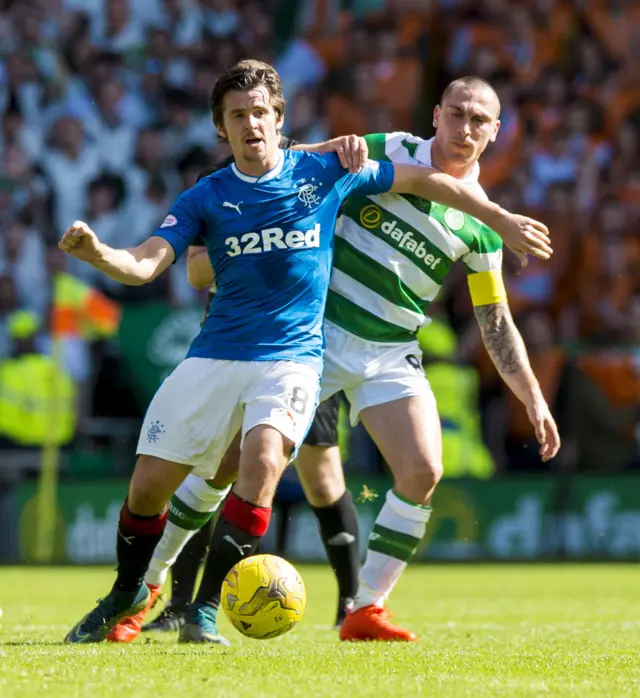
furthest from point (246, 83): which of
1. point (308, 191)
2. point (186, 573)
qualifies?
point (186, 573)

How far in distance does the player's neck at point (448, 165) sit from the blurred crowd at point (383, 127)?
693cm

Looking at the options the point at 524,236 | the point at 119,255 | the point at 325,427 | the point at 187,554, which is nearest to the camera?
the point at 119,255

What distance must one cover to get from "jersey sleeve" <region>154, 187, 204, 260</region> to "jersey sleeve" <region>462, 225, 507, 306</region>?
138 cm

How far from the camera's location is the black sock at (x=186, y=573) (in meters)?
6.82

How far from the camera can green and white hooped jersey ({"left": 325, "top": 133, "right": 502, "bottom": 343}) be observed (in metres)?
6.42

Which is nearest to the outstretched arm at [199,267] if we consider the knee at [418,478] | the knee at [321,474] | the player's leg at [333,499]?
the player's leg at [333,499]

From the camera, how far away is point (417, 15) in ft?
55.5

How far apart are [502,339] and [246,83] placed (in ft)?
5.73

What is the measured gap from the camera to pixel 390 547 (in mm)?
6246

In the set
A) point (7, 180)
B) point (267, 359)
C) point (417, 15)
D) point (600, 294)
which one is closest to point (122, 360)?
point (7, 180)

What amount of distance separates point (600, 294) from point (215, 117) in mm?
9878

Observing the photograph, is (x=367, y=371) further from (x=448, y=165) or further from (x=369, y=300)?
(x=448, y=165)

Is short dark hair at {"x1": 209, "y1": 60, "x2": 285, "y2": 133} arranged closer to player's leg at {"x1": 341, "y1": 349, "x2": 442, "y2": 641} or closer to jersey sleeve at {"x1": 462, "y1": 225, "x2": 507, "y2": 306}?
jersey sleeve at {"x1": 462, "y1": 225, "x2": 507, "y2": 306}

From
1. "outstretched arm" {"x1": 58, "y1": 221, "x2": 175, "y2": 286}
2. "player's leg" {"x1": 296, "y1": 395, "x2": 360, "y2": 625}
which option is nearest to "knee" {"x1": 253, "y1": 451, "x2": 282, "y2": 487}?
"outstretched arm" {"x1": 58, "y1": 221, "x2": 175, "y2": 286}
